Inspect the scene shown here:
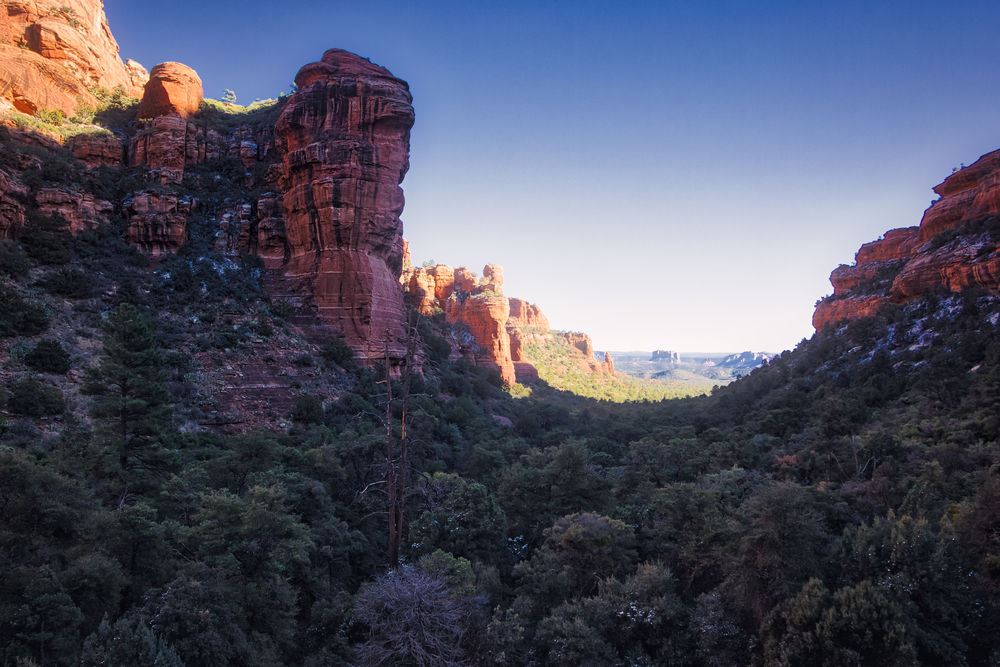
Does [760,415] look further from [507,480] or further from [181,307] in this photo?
[181,307]

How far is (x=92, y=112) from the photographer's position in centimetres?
3288

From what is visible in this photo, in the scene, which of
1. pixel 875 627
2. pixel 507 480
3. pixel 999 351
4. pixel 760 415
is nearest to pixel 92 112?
pixel 507 480

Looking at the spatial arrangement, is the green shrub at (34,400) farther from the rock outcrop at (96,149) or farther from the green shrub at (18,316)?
the rock outcrop at (96,149)

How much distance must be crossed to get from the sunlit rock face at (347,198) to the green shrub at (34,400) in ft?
49.8

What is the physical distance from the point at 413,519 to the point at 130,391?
9607 mm

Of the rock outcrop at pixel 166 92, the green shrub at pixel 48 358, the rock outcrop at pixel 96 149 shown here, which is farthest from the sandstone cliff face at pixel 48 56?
the green shrub at pixel 48 358

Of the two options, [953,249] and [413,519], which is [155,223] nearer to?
[413,519]

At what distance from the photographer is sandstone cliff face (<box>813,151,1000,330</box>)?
27094 mm

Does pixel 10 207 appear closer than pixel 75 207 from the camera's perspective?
Yes

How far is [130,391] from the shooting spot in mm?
13000

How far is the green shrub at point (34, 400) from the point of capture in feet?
47.3

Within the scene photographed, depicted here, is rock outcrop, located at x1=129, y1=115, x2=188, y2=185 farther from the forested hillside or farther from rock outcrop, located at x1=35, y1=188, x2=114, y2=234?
the forested hillside

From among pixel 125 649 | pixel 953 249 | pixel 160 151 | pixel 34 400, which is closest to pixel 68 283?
pixel 34 400

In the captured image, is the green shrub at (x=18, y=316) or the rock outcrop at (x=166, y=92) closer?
the green shrub at (x=18, y=316)
